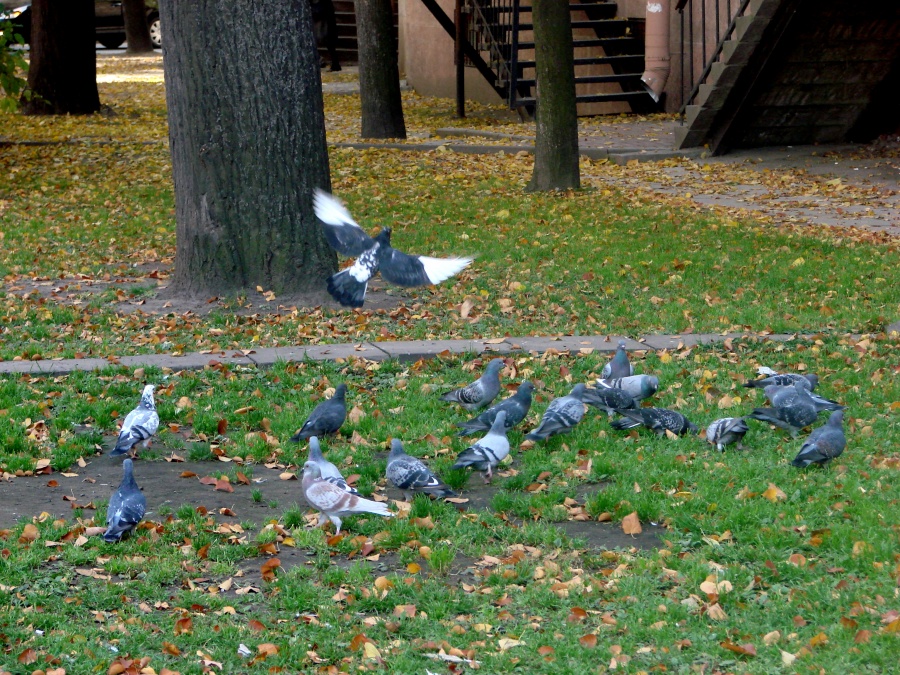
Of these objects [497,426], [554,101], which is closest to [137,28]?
[554,101]

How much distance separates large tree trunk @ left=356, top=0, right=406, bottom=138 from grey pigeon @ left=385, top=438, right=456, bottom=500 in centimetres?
1253

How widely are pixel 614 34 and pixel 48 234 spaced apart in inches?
507

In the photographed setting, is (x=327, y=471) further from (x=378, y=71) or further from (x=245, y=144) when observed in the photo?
(x=378, y=71)

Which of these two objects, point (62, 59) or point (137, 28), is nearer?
point (62, 59)

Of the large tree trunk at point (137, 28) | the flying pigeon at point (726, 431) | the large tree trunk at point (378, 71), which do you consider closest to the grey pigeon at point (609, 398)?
the flying pigeon at point (726, 431)

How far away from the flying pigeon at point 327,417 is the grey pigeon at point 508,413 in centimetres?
68

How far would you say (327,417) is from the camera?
6219 mm

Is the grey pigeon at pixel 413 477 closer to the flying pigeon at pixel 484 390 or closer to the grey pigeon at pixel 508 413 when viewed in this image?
the grey pigeon at pixel 508 413

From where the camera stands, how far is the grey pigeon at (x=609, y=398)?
6.43 meters

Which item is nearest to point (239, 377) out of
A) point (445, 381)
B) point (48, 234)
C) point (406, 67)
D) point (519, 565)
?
point (445, 381)

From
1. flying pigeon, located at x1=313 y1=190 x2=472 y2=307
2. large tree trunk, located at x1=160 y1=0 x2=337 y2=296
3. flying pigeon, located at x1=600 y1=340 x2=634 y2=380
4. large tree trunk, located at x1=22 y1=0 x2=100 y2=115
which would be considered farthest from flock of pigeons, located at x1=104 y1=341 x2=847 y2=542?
large tree trunk, located at x1=22 y1=0 x2=100 y2=115

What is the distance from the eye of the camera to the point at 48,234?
1214 centimetres

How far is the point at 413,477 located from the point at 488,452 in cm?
46

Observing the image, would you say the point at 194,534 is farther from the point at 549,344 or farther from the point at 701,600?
the point at 549,344
